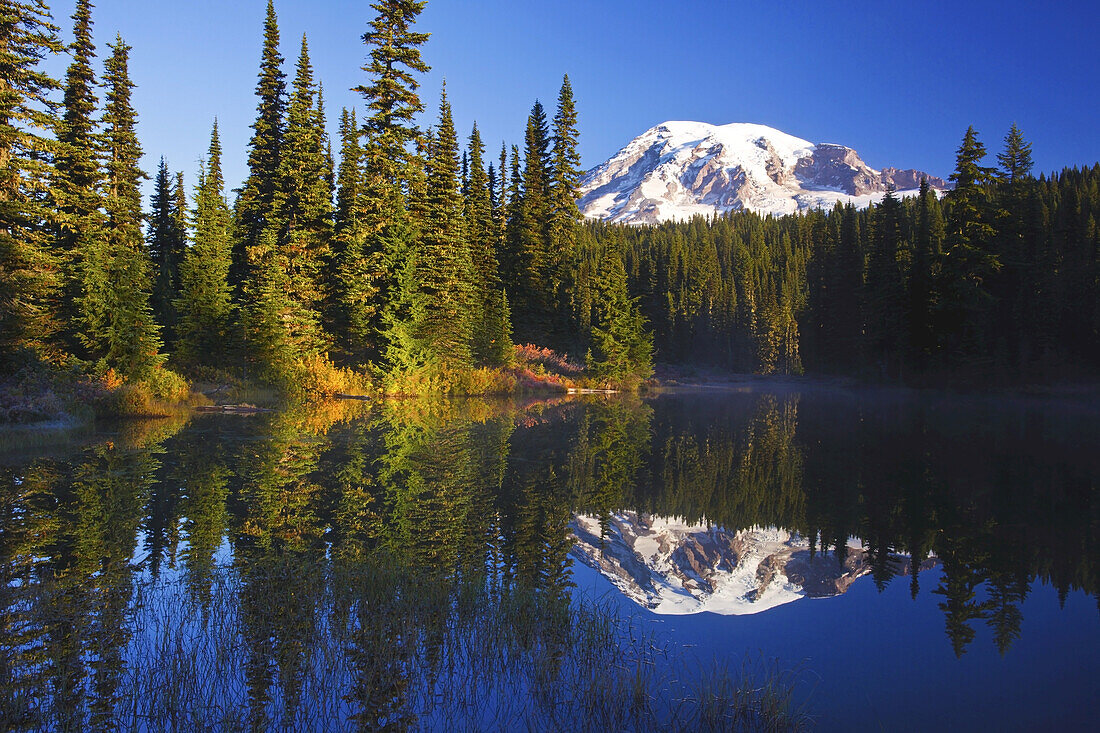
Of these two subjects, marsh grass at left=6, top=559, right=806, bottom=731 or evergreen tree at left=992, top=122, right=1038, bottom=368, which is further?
evergreen tree at left=992, top=122, right=1038, bottom=368

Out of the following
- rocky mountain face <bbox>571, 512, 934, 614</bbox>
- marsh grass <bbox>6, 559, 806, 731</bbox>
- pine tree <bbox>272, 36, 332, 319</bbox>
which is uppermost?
pine tree <bbox>272, 36, 332, 319</bbox>

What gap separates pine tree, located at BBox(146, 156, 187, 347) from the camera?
3694 centimetres

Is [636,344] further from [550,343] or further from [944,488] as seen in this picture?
[944,488]

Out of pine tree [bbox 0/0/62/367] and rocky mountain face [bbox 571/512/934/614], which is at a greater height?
pine tree [bbox 0/0/62/367]

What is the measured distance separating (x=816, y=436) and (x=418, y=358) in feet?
66.5

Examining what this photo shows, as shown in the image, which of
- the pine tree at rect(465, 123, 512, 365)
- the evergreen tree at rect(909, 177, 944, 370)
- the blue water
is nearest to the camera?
the blue water

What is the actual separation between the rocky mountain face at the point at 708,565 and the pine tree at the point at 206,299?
27289 millimetres

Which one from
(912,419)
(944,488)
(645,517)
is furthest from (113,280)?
(912,419)

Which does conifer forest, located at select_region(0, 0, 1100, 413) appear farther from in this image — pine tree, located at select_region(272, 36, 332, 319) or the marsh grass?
the marsh grass

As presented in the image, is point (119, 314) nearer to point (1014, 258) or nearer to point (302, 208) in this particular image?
point (302, 208)

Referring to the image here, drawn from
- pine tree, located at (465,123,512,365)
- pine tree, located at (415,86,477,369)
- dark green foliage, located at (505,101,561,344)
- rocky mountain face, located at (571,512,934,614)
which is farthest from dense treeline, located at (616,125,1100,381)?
rocky mountain face, located at (571,512,934,614)

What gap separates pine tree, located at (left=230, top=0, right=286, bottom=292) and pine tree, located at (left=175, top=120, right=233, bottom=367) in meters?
3.94

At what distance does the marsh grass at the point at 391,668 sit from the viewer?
14.8 feet

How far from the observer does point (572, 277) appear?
173 ft
